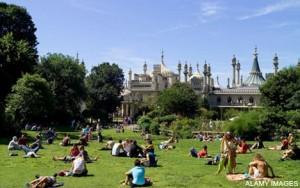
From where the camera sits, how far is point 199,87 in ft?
463

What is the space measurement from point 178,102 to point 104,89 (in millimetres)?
18156

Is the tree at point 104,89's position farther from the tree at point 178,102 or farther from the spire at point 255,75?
the spire at point 255,75

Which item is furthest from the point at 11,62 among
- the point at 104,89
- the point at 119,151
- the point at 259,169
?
the point at 104,89

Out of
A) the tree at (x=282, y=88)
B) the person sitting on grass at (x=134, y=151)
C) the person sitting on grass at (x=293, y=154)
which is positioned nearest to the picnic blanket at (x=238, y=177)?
the person sitting on grass at (x=293, y=154)

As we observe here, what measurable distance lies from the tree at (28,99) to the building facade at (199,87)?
6721 centimetres

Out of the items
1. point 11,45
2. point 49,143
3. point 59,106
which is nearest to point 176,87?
point 59,106

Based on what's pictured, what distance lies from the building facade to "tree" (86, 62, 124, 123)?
17.5 m

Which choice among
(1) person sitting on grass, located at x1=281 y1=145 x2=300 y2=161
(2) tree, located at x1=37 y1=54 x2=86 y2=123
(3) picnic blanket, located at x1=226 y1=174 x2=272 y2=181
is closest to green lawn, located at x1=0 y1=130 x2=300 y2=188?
(3) picnic blanket, located at x1=226 y1=174 x2=272 y2=181

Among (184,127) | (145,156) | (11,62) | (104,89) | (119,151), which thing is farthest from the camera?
(104,89)

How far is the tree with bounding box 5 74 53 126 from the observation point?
51.8 metres

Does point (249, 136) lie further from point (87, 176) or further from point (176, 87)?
point (176, 87)

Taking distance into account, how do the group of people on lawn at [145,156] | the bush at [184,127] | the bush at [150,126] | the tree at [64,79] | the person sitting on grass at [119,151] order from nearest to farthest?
1. the group of people on lawn at [145,156]
2. the person sitting on grass at [119,151]
3. the bush at [184,127]
4. the bush at [150,126]
5. the tree at [64,79]

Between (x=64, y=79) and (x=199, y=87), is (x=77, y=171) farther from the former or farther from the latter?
(x=199, y=87)

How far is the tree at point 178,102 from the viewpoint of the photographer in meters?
89.3
